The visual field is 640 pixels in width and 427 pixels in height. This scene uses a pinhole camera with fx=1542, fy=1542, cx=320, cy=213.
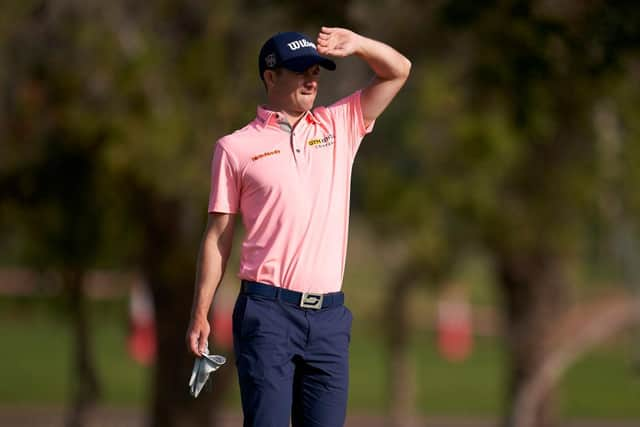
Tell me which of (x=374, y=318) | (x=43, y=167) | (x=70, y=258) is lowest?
(x=374, y=318)

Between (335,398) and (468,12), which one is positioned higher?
(468,12)

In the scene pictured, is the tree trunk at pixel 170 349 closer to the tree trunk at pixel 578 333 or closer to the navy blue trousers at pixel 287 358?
the tree trunk at pixel 578 333

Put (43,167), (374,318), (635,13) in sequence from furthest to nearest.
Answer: (374,318), (43,167), (635,13)

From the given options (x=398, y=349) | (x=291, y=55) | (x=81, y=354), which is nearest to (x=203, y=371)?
(x=291, y=55)

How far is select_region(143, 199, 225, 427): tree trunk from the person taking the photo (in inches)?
656

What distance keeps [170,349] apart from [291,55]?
39.4 ft

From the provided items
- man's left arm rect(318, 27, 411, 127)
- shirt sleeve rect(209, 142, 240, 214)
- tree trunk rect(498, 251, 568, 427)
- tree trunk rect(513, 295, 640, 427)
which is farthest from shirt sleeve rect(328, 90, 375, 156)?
tree trunk rect(498, 251, 568, 427)

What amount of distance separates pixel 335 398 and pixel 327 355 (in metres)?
0.19

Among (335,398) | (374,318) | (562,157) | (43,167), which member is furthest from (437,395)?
(335,398)

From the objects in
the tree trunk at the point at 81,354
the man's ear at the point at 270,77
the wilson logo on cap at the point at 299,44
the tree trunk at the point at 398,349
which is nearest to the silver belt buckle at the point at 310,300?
the man's ear at the point at 270,77

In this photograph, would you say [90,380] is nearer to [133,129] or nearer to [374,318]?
[133,129]

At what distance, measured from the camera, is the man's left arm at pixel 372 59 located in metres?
5.90

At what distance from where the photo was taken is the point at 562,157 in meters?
17.9

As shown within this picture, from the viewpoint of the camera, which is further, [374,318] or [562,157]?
[374,318]
